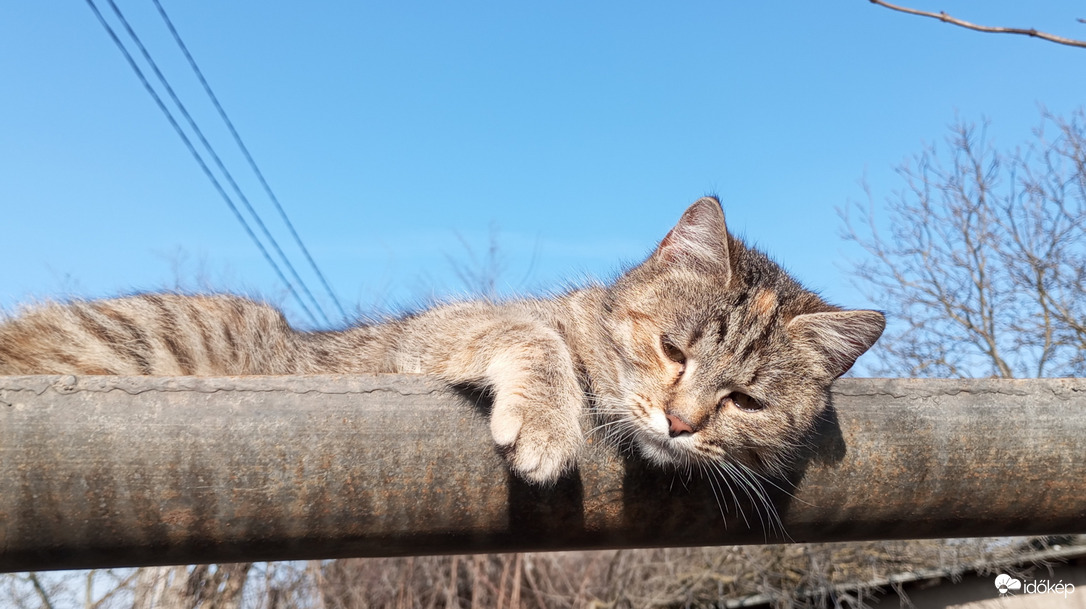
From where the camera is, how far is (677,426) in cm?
211

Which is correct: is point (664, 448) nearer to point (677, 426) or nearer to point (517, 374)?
→ point (677, 426)

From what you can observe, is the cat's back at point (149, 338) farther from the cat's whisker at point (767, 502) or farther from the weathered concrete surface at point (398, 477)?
the cat's whisker at point (767, 502)

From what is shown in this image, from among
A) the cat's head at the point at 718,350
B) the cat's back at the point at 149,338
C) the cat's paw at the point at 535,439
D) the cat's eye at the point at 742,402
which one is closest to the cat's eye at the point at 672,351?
the cat's head at the point at 718,350

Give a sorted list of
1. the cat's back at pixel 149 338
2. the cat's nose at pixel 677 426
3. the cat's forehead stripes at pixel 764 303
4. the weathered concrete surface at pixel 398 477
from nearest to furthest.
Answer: the weathered concrete surface at pixel 398 477 < the cat's nose at pixel 677 426 < the cat's forehead stripes at pixel 764 303 < the cat's back at pixel 149 338

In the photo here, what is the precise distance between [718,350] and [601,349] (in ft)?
1.25

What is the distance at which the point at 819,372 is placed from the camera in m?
2.34

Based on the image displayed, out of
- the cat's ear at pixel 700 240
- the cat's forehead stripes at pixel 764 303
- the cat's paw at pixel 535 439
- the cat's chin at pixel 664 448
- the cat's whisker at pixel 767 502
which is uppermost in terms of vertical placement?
the cat's ear at pixel 700 240

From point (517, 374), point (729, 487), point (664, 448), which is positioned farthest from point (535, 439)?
point (729, 487)

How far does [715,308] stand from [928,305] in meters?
9.70

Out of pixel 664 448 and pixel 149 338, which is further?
pixel 149 338

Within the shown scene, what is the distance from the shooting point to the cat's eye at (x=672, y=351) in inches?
94.4

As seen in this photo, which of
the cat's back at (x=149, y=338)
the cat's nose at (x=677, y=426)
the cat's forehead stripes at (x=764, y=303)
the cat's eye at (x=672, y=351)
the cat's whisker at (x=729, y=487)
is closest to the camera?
the cat's whisker at (x=729, y=487)

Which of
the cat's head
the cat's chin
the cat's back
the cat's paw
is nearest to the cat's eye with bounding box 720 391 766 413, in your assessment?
the cat's head

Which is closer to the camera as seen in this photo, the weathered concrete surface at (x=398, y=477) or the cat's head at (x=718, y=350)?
the weathered concrete surface at (x=398, y=477)
